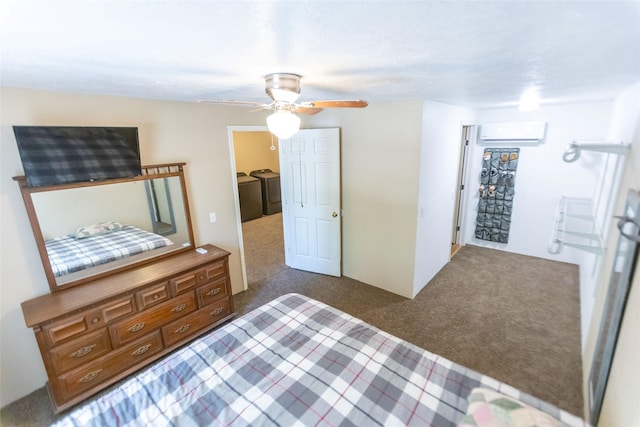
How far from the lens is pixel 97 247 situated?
2.47 m

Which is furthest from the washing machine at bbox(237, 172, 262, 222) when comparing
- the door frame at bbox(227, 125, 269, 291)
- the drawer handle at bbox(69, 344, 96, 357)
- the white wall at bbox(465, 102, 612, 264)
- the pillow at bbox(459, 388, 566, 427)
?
the pillow at bbox(459, 388, 566, 427)

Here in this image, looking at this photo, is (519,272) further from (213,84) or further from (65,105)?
(65,105)

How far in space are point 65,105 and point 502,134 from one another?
513cm

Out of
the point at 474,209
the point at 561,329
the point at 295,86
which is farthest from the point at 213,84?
the point at 474,209

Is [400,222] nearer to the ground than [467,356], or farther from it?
farther from it

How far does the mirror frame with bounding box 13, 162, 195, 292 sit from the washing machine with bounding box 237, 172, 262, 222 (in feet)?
11.0

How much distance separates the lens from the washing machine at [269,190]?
22.3 feet

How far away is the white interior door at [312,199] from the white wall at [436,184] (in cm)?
102

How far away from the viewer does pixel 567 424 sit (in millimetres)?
1262

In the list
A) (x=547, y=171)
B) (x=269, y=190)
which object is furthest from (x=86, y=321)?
(x=547, y=171)

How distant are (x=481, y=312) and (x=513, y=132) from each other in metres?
2.73

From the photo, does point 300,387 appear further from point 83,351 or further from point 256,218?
point 256,218

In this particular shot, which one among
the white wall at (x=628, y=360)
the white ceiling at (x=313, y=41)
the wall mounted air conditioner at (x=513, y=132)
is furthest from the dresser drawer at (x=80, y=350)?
the wall mounted air conditioner at (x=513, y=132)

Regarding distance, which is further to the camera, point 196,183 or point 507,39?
point 196,183
